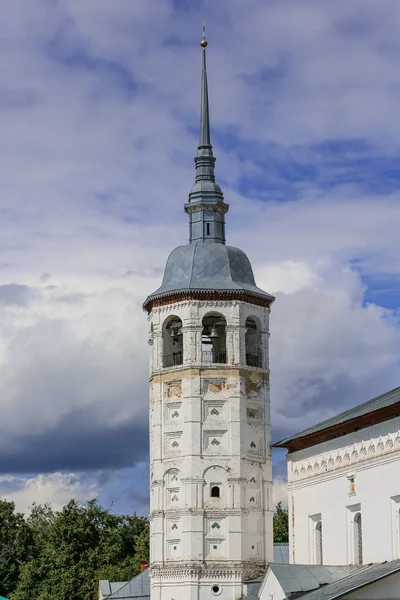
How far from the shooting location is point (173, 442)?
48.2 metres

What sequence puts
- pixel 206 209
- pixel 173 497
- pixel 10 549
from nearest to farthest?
pixel 173 497 < pixel 206 209 < pixel 10 549

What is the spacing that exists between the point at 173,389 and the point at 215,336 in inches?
102

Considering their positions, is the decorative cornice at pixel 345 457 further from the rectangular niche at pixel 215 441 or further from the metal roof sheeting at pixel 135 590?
the metal roof sheeting at pixel 135 590

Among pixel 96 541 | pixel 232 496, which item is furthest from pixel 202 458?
pixel 96 541

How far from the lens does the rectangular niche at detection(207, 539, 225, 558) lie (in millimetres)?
47037

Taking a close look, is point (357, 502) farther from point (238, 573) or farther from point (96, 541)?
point (96, 541)

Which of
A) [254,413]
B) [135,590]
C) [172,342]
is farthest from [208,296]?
[135,590]

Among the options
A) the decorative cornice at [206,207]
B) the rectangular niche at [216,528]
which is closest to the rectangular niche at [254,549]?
the rectangular niche at [216,528]

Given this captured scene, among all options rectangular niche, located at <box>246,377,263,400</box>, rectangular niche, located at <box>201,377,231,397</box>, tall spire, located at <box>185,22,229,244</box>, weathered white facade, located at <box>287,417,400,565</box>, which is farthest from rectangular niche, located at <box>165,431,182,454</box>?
tall spire, located at <box>185,22,229,244</box>

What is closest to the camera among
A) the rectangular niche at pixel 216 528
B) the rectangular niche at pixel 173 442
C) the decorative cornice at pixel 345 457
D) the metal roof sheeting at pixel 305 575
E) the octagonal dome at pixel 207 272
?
the decorative cornice at pixel 345 457

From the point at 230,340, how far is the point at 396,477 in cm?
1258

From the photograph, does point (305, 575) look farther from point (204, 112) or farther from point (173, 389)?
point (204, 112)

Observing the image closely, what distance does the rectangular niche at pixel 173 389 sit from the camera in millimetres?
48250

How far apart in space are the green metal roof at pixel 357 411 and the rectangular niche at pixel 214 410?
8.86 feet
